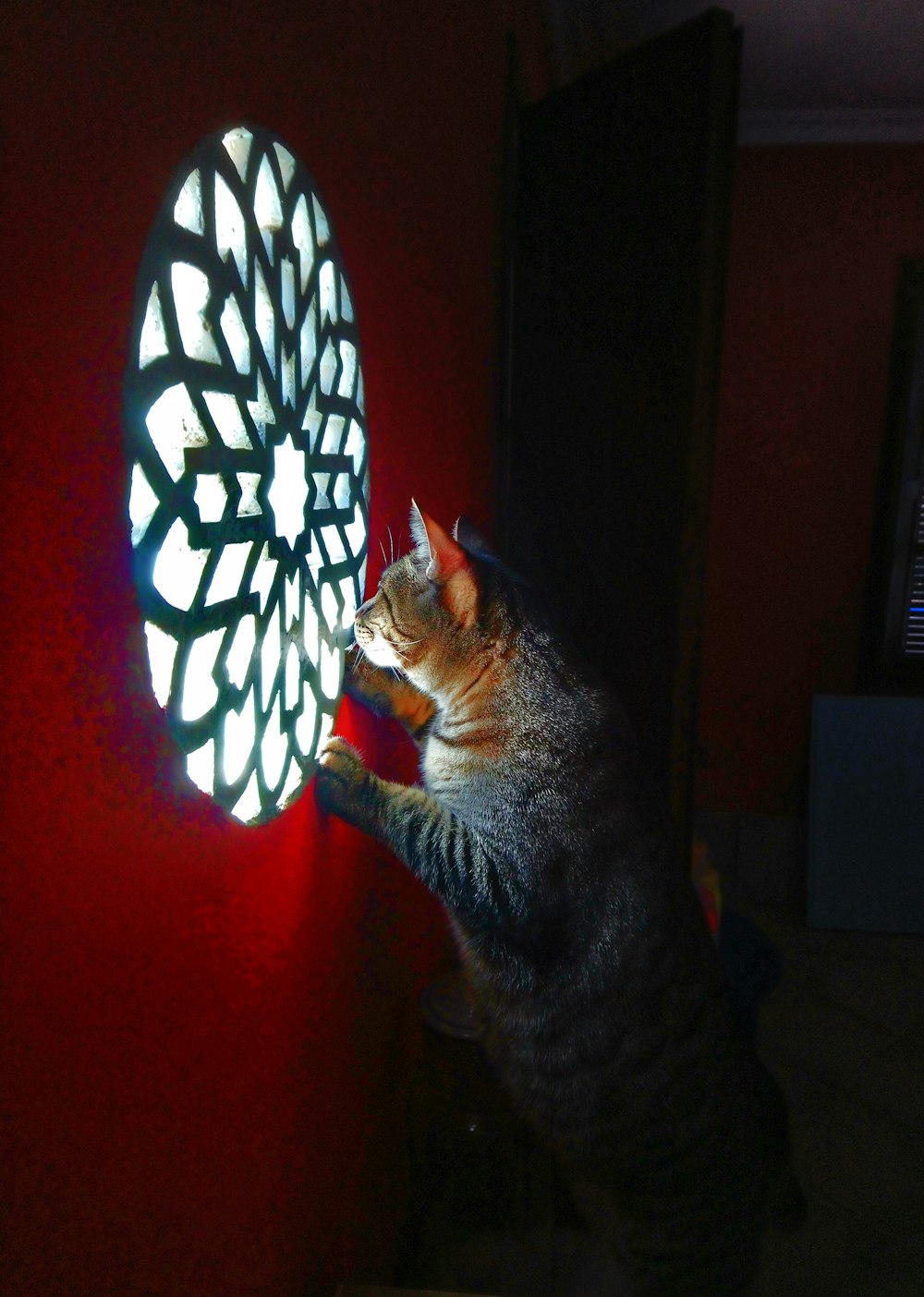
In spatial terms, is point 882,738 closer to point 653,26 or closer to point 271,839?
point 653,26

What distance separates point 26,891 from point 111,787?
0.08 metres

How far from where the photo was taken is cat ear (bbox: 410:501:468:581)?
0.95 m

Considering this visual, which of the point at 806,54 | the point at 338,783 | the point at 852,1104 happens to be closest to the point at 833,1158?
the point at 852,1104

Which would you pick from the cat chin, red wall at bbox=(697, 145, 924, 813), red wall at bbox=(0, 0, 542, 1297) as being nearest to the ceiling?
red wall at bbox=(697, 145, 924, 813)

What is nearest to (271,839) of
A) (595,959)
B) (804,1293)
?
(595,959)

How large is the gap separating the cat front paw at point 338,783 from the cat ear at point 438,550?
0.84 ft

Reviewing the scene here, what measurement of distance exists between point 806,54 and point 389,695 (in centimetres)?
266

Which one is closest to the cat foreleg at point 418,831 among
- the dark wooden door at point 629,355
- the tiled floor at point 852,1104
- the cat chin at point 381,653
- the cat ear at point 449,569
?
the cat chin at point 381,653

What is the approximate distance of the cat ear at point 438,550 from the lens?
3.11ft

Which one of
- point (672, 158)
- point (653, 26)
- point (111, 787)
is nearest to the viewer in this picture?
point (111, 787)

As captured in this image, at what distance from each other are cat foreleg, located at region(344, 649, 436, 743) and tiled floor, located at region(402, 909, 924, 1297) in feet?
2.32

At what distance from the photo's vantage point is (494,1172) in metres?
1.21

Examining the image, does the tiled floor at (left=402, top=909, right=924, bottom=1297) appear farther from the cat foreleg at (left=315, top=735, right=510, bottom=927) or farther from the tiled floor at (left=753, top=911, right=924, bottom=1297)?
the cat foreleg at (left=315, top=735, right=510, bottom=927)

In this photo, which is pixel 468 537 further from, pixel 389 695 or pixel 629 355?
pixel 629 355
